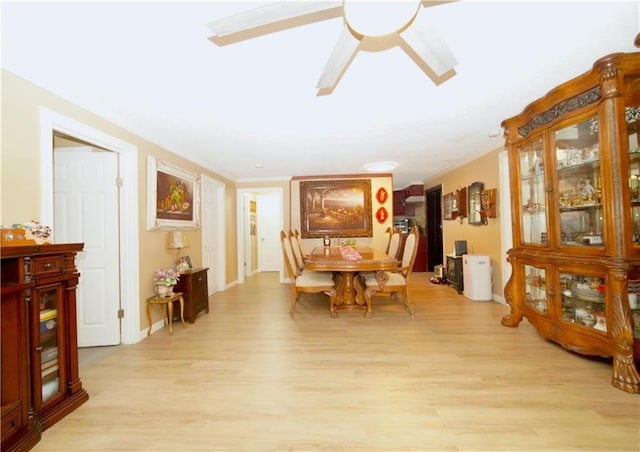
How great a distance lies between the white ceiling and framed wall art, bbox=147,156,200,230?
1.22ft

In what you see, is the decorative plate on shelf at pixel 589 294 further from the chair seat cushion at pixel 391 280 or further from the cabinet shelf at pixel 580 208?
the chair seat cushion at pixel 391 280

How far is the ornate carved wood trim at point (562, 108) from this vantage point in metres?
1.90

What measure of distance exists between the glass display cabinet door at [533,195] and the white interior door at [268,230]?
19.6 feet

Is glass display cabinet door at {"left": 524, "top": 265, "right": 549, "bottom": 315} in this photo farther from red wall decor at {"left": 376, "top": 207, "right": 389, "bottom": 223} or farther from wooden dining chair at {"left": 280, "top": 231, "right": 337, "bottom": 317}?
red wall decor at {"left": 376, "top": 207, "right": 389, "bottom": 223}

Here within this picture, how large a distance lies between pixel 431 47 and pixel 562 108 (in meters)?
1.58

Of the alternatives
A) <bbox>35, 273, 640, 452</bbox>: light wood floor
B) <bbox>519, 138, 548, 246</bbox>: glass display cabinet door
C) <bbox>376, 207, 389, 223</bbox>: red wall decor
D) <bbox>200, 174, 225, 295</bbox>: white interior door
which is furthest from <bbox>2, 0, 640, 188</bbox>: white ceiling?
<bbox>376, 207, 389, 223</bbox>: red wall decor

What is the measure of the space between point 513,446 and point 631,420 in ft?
2.70

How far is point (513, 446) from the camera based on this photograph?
134 cm

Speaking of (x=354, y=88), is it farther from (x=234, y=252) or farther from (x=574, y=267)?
(x=234, y=252)

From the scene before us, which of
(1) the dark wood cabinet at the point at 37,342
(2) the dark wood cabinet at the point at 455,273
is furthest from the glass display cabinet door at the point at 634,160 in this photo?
(1) the dark wood cabinet at the point at 37,342

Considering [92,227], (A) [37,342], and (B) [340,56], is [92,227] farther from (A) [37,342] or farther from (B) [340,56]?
(B) [340,56]

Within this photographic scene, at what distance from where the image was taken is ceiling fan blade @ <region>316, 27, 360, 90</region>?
52.3 inches

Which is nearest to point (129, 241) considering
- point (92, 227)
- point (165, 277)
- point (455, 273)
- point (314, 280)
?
point (92, 227)

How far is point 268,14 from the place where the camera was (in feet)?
3.78
